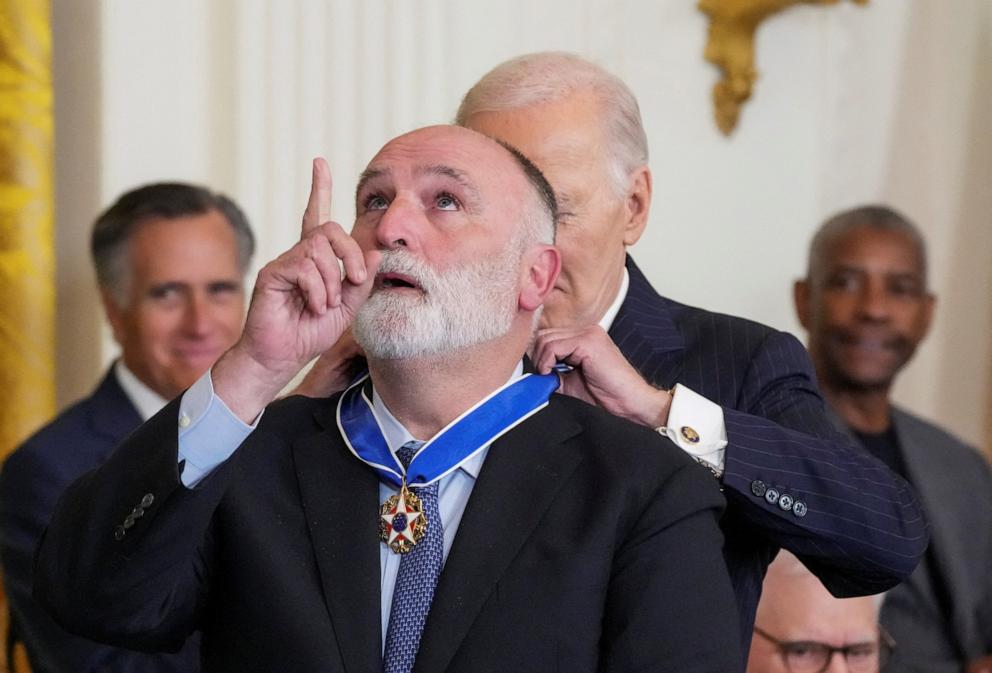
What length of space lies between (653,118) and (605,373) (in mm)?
2863

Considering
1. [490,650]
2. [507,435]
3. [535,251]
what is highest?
[535,251]

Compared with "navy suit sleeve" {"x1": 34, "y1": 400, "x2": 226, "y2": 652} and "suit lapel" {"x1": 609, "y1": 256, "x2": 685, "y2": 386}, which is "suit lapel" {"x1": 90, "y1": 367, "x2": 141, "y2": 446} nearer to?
"suit lapel" {"x1": 609, "y1": 256, "x2": 685, "y2": 386}

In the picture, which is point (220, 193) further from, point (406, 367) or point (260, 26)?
point (406, 367)

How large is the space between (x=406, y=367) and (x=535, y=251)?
11.7 inches

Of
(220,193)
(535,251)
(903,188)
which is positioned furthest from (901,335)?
(535,251)

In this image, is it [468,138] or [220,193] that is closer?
[468,138]

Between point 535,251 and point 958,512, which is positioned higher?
point 535,251

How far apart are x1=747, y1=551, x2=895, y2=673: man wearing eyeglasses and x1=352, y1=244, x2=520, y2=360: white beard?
1.35 m

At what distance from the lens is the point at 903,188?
19.7 feet

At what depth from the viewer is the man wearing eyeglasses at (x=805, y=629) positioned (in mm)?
3574

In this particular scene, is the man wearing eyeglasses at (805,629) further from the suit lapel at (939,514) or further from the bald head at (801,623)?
the suit lapel at (939,514)

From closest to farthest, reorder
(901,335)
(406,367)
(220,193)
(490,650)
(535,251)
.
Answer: (490,650), (406,367), (535,251), (220,193), (901,335)

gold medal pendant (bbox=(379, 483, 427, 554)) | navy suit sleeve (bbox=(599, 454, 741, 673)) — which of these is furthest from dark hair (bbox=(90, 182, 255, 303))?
navy suit sleeve (bbox=(599, 454, 741, 673))

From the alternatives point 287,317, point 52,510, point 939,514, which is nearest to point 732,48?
point 939,514
